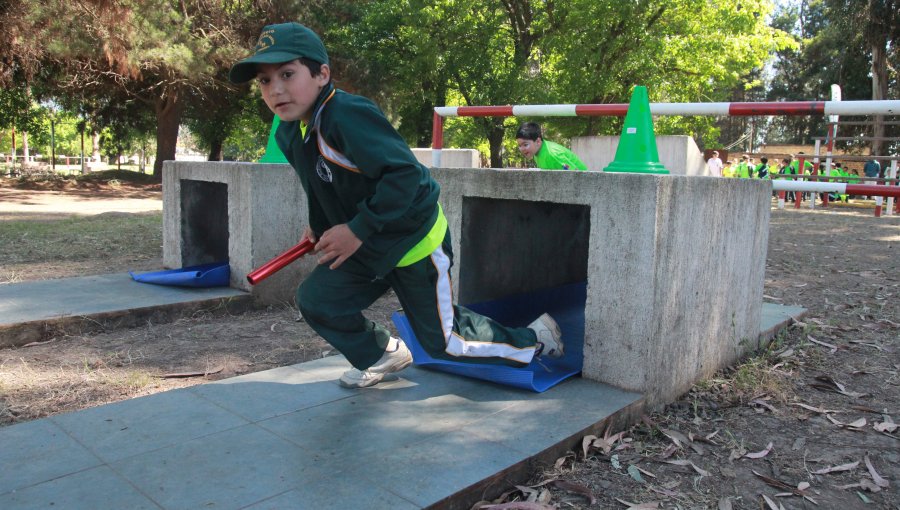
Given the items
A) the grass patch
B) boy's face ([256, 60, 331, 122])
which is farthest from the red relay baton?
the grass patch

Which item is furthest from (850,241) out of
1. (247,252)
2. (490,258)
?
(247,252)

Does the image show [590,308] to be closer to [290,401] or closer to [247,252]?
[290,401]

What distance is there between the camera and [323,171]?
284 centimetres

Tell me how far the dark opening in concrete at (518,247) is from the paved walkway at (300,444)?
0.96 metres

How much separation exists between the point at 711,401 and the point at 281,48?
102 inches

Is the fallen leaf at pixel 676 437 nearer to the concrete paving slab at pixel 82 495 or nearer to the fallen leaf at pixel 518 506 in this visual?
the fallen leaf at pixel 518 506

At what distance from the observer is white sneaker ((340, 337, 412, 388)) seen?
10.7ft

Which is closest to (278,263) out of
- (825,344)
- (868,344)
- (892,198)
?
(825,344)

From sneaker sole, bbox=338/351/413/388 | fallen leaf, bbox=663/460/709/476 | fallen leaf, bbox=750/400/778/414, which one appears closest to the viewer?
fallen leaf, bbox=663/460/709/476

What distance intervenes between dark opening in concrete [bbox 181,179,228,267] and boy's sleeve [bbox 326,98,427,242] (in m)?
3.97

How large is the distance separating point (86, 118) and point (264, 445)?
93.2ft

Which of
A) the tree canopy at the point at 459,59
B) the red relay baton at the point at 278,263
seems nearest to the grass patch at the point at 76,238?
the red relay baton at the point at 278,263

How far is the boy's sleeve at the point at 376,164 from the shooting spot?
8.59ft

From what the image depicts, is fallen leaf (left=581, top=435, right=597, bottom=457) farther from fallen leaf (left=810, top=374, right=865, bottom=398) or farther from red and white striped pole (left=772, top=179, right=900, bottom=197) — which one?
red and white striped pole (left=772, top=179, right=900, bottom=197)
